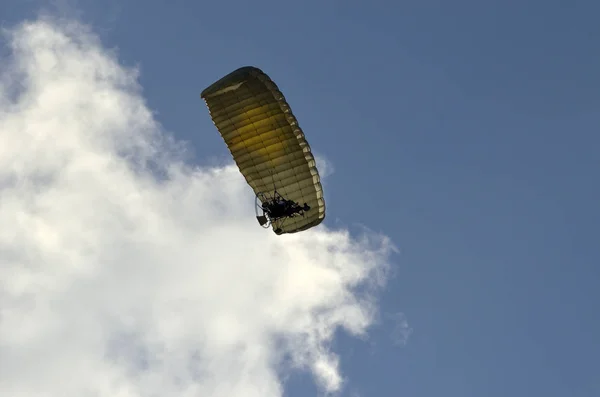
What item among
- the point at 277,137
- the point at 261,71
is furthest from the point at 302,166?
the point at 261,71

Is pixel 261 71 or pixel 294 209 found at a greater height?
pixel 261 71

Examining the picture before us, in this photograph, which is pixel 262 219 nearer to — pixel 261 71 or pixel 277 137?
pixel 277 137

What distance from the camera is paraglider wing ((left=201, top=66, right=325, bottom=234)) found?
174 feet

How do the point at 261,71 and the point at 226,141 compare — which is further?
the point at 226,141

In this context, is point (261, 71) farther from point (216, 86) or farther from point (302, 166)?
point (302, 166)

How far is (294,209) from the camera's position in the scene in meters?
56.4

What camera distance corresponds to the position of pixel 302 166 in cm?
5519

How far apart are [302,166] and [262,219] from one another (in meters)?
4.56

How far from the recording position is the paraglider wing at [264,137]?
5309 centimetres

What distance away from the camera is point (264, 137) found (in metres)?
54.9

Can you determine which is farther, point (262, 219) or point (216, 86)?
point (262, 219)

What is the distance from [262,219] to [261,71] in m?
9.59

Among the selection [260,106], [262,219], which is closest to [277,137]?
[260,106]

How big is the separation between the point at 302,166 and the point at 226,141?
4664 millimetres
